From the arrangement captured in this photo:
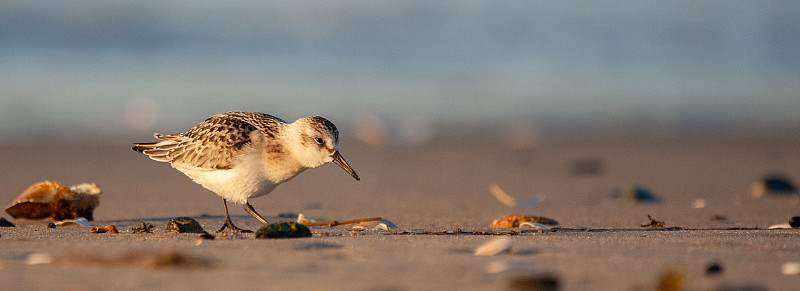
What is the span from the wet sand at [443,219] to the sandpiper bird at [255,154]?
465 mm

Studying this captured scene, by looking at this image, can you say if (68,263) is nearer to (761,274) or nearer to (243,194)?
(243,194)

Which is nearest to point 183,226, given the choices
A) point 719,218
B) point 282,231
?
point 282,231

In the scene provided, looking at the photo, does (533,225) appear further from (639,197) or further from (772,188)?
(772,188)

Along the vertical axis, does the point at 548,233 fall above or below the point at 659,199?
below

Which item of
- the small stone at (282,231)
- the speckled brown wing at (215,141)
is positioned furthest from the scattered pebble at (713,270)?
the speckled brown wing at (215,141)

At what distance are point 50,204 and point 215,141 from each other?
4.01 feet

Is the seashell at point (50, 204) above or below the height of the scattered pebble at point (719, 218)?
below

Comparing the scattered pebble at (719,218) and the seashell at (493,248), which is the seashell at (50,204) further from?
the scattered pebble at (719,218)

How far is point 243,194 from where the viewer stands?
5.69 metres

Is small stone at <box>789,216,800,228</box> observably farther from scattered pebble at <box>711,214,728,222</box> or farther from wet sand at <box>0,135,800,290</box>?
scattered pebble at <box>711,214,728,222</box>

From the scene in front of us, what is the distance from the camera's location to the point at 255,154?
5.69 metres

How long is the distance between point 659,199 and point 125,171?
20.8ft

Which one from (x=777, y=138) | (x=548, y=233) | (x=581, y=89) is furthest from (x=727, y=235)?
(x=581, y=89)

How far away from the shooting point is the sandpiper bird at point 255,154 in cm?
566
